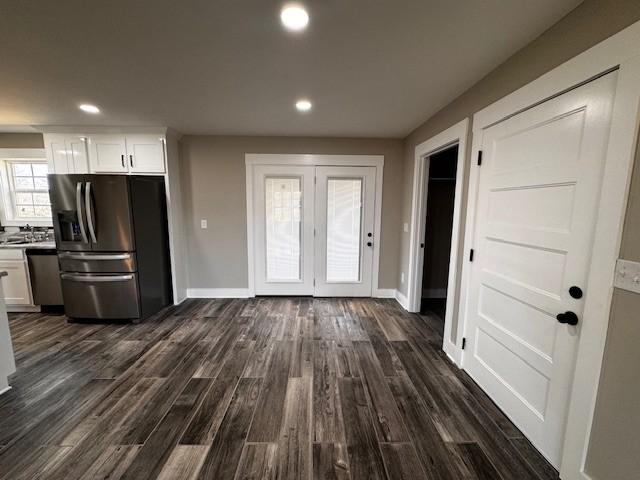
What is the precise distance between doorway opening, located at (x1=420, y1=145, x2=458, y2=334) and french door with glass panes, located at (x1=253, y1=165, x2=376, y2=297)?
96 centimetres

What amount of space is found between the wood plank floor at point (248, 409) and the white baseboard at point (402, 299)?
25.9 inches

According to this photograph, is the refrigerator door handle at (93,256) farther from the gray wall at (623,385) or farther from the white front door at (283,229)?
the gray wall at (623,385)

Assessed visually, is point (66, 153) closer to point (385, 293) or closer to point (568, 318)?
point (385, 293)

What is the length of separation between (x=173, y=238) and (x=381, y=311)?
317 centimetres

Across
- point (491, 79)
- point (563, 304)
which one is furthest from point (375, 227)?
point (563, 304)

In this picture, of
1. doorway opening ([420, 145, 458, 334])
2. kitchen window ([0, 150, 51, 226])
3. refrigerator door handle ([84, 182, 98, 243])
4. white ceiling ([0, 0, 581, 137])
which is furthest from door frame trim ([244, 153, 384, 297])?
kitchen window ([0, 150, 51, 226])

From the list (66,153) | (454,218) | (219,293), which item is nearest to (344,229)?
(454,218)

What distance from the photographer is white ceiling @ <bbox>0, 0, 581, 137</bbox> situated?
52.5 inches

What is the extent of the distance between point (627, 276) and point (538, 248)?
1.51ft

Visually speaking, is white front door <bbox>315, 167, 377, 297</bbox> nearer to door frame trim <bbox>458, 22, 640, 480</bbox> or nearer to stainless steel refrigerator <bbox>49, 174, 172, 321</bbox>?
stainless steel refrigerator <bbox>49, 174, 172, 321</bbox>

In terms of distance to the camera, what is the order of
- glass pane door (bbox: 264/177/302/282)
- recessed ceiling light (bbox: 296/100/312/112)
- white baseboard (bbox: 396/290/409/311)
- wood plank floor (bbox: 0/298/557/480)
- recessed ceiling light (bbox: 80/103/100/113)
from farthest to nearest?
glass pane door (bbox: 264/177/302/282) → white baseboard (bbox: 396/290/409/311) → recessed ceiling light (bbox: 80/103/100/113) → recessed ceiling light (bbox: 296/100/312/112) → wood plank floor (bbox: 0/298/557/480)

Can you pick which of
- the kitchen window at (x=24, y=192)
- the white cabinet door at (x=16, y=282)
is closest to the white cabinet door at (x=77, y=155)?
the kitchen window at (x=24, y=192)

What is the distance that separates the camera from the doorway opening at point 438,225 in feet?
13.0

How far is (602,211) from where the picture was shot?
1158 mm
